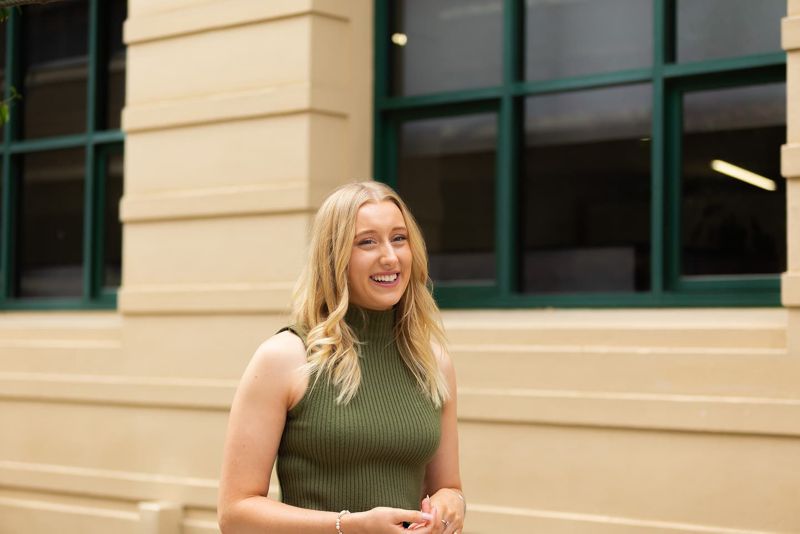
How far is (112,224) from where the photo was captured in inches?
330

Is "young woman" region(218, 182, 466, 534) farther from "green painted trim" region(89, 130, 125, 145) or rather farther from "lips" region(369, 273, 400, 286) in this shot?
"green painted trim" region(89, 130, 125, 145)

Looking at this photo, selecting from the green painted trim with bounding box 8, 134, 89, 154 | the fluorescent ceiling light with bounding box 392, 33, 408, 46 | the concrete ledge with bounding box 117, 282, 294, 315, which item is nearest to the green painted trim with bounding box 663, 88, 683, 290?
the fluorescent ceiling light with bounding box 392, 33, 408, 46

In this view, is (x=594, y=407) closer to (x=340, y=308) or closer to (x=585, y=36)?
(x=585, y=36)

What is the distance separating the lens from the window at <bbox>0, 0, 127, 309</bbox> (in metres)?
8.39

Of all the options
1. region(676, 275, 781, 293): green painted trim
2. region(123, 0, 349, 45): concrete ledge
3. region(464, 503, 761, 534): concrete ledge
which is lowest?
region(464, 503, 761, 534): concrete ledge

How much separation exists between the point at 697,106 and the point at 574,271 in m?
1.04

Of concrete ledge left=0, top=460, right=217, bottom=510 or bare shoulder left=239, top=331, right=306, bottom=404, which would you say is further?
concrete ledge left=0, top=460, right=217, bottom=510

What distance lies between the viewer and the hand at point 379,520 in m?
3.29

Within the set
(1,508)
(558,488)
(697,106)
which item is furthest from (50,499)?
(697,106)

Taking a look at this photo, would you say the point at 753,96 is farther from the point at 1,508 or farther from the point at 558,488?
the point at 1,508

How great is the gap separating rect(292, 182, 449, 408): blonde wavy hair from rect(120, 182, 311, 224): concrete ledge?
3.18 meters

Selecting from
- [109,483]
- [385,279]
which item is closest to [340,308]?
[385,279]

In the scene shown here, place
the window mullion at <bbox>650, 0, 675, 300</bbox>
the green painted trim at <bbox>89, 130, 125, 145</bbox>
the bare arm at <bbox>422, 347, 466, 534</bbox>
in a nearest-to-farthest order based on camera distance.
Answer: the bare arm at <bbox>422, 347, 466, 534</bbox>
the window mullion at <bbox>650, 0, 675, 300</bbox>
the green painted trim at <bbox>89, 130, 125, 145</bbox>

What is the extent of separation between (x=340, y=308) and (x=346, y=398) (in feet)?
0.84
